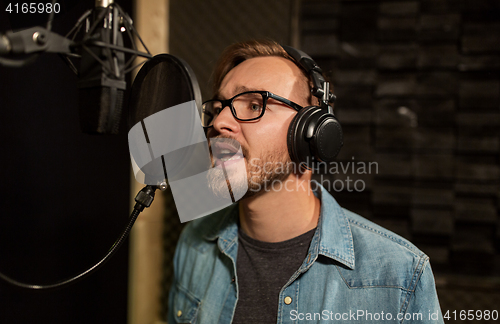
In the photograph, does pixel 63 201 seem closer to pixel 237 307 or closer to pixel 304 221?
pixel 237 307

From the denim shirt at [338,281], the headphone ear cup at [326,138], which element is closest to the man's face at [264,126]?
the headphone ear cup at [326,138]

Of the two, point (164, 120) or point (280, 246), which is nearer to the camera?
point (164, 120)

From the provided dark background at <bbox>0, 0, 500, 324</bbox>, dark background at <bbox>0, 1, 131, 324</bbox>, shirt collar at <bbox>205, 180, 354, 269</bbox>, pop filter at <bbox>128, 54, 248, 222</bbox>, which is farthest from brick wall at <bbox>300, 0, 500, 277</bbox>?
pop filter at <bbox>128, 54, 248, 222</bbox>

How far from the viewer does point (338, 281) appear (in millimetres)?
934

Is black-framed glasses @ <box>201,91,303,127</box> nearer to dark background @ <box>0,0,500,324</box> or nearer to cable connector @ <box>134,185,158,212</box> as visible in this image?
cable connector @ <box>134,185,158,212</box>

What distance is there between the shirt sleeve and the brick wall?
914 millimetres

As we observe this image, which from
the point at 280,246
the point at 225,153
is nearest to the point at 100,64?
the point at 225,153

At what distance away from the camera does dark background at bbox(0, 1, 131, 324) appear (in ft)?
3.04

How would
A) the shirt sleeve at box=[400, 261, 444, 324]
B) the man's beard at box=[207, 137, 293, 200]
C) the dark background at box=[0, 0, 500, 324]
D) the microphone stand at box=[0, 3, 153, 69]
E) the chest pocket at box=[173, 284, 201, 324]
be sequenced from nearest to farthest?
the microphone stand at box=[0, 3, 153, 69] → the shirt sleeve at box=[400, 261, 444, 324] → the man's beard at box=[207, 137, 293, 200] → the chest pocket at box=[173, 284, 201, 324] → the dark background at box=[0, 0, 500, 324]

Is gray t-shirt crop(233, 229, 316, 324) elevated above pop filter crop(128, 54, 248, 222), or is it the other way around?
pop filter crop(128, 54, 248, 222)

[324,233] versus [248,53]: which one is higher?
[248,53]

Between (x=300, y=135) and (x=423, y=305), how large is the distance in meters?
0.56

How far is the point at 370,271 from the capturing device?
92 centimetres

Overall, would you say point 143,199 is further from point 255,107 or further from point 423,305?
point 423,305
